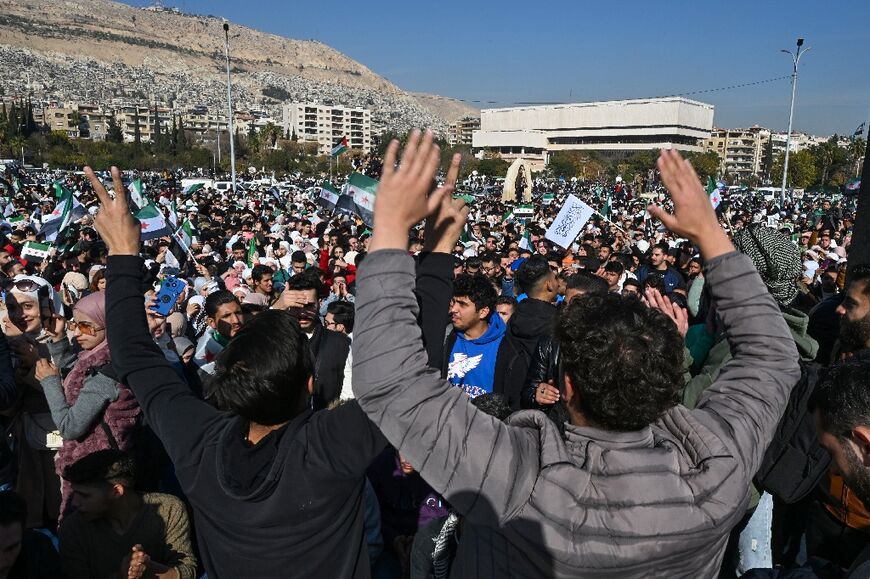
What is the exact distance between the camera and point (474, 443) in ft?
4.10

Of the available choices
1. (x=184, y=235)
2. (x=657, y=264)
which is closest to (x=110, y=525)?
(x=657, y=264)

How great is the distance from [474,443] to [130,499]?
2073 millimetres

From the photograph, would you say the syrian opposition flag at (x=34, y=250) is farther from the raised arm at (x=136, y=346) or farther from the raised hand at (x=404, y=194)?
the raised hand at (x=404, y=194)

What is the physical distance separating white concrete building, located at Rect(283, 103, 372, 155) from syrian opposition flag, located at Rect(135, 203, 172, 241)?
513ft

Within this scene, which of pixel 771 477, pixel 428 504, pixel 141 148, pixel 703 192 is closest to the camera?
pixel 703 192

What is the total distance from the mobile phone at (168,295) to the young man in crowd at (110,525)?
209 cm

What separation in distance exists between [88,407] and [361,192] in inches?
252

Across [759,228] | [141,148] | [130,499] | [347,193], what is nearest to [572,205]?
[347,193]

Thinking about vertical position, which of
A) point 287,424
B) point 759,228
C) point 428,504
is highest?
point 759,228

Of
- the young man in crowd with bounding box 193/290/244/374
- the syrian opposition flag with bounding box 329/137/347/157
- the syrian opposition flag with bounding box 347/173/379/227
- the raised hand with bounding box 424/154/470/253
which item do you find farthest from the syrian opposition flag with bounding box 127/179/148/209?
the raised hand with bounding box 424/154/470/253

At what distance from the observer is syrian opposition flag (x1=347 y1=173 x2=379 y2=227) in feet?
29.0

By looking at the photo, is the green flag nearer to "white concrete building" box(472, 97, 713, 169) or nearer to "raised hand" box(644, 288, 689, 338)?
"raised hand" box(644, 288, 689, 338)

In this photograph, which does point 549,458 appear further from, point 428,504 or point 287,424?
point 428,504

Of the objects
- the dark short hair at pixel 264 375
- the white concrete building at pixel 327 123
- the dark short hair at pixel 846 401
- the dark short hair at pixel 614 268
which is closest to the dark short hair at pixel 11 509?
the dark short hair at pixel 264 375
